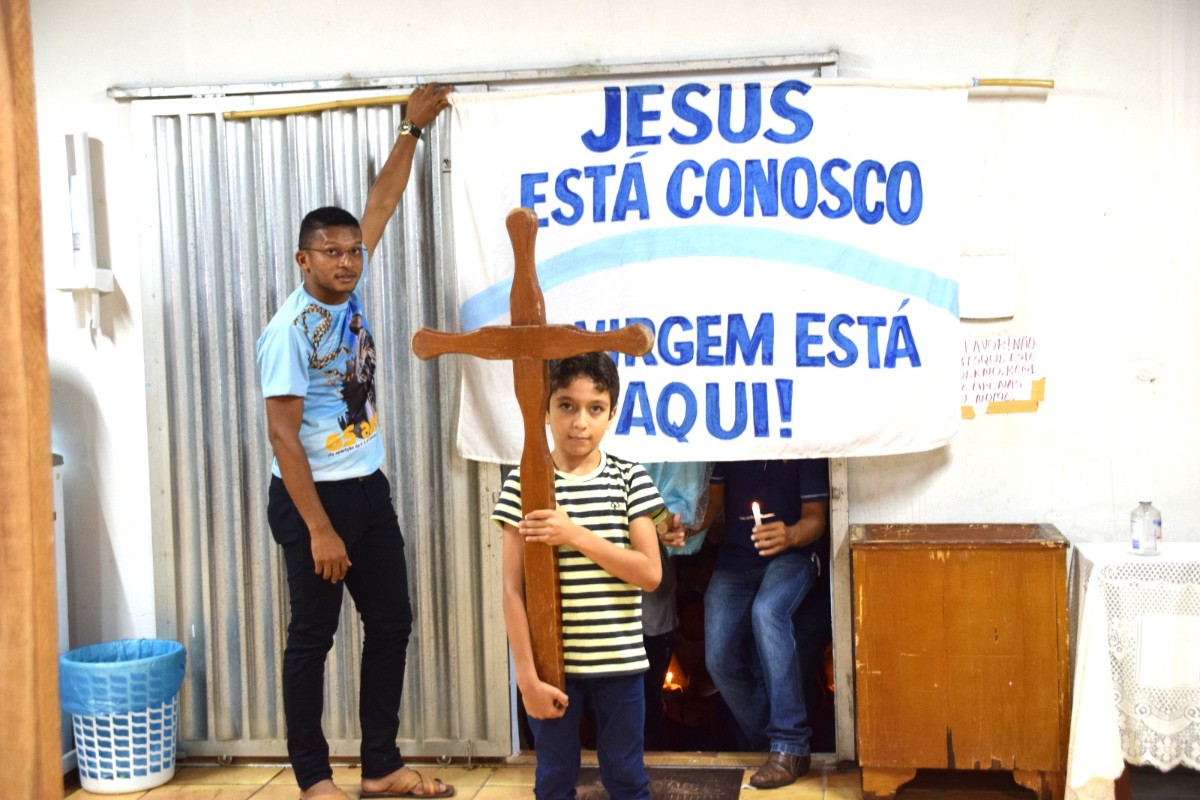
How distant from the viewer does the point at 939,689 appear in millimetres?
4012

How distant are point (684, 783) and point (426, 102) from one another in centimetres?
265

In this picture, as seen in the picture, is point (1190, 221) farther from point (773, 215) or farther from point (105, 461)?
point (105, 461)

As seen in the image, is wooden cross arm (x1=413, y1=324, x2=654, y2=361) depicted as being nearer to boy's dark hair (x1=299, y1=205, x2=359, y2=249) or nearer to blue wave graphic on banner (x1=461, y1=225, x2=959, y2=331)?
boy's dark hair (x1=299, y1=205, x2=359, y2=249)

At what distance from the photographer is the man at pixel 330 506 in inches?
153

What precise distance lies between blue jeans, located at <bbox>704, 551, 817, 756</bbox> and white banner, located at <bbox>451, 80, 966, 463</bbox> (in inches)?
22.1

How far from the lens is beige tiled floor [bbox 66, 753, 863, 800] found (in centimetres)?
431

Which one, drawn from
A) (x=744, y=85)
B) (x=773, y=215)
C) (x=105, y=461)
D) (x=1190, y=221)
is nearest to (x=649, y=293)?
(x=773, y=215)

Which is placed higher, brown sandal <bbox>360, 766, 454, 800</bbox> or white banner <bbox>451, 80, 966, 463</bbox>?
white banner <bbox>451, 80, 966, 463</bbox>

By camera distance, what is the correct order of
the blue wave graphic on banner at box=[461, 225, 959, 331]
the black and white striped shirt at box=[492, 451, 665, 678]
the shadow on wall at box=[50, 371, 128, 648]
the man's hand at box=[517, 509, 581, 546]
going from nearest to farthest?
the man's hand at box=[517, 509, 581, 546]
the black and white striped shirt at box=[492, 451, 665, 678]
the blue wave graphic on banner at box=[461, 225, 959, 331]
the shadow on wall at box=[50, 371, 128, 648]


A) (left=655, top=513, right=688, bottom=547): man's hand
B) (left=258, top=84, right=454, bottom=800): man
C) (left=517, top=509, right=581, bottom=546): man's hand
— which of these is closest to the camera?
(left=517, top=509, right=581, bottom=546): man's hand

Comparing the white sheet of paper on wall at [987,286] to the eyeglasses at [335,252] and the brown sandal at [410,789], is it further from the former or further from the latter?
the brown sandal at [410,789]

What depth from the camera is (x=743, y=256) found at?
431 centimetres

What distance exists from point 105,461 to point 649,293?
2269 mm

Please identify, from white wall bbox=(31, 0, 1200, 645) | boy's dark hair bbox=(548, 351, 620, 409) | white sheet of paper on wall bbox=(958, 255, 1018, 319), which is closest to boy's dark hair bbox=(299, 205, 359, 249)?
white wall bbox=(31, 0, 1200, 645)
